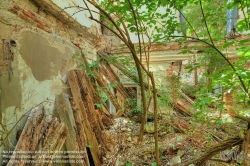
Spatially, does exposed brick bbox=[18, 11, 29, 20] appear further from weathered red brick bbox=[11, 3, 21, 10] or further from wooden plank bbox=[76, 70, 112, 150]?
wooden plank bbox=[76, 70, 112, 150]

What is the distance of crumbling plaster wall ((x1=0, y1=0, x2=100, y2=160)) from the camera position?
60.2 inches

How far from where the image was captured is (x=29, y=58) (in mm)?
1808

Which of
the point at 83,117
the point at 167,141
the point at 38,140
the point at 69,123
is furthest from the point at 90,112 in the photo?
the point at 167,141

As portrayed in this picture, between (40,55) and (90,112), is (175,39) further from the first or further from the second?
(40,55)

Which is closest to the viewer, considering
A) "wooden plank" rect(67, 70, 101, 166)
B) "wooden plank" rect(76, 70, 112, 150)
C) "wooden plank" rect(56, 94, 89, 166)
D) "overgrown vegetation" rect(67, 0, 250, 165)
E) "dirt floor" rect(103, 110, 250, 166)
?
"overgrown vegetation" rect(67, 0, 250, 165)

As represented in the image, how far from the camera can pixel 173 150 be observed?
259 centimetres

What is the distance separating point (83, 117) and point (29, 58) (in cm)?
117

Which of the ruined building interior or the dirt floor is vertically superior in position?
the ruined building interior

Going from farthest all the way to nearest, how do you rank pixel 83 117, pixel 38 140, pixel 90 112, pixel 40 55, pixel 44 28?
pixel 90 112
pixel 83 117
pixel 44 28
pixel 40 55
pixel 38 140

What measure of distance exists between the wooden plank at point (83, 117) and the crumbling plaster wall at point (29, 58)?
0.15m

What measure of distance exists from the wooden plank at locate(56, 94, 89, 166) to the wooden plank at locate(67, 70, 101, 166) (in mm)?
155

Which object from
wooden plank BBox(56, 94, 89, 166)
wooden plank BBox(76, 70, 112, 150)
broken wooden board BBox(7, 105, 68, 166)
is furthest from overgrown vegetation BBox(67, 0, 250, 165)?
broken wooden board BBox(7, 105, 68, 166)

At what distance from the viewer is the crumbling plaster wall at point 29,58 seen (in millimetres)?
1528

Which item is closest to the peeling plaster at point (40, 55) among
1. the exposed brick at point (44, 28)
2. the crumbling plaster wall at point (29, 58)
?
the crumbling plaster wall at point (29, 58)
